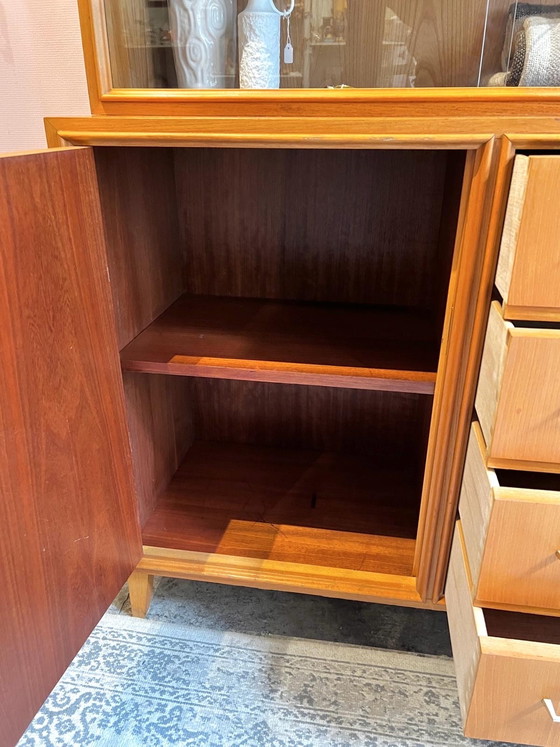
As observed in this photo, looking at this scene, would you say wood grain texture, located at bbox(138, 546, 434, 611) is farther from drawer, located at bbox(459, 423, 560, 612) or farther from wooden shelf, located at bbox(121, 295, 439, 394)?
wooden shelf, located at bbox(121, 295, 439, 394)

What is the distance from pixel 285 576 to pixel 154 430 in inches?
13.4

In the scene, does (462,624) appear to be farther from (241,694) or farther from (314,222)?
(314,222)

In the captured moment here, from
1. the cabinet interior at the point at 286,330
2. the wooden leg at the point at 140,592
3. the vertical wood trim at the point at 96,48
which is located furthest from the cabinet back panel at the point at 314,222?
the wooden leg at the point at 140,592

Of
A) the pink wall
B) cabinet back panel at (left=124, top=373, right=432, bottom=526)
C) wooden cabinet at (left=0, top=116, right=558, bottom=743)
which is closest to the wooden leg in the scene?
wooden cabinet at (left=0, top=116, right=558, bottom=743)

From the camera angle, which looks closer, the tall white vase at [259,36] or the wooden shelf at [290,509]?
the tall white vase at [259,36]

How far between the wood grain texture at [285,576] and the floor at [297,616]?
123 mm

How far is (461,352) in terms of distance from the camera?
70 centimetres

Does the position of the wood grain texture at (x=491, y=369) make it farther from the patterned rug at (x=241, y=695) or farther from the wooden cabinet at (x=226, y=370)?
the patterned rug at (x=241, y=695)

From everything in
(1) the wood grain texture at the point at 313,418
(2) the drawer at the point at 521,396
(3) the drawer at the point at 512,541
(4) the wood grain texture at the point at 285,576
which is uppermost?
(2) the drawer at the point at 521,396

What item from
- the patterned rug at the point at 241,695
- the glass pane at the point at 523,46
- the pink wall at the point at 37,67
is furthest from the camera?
the pink wall at the point at 37,67

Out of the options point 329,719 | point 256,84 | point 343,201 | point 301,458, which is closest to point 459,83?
point 256,84

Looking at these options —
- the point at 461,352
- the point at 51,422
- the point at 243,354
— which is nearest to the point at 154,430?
the point at 243,354

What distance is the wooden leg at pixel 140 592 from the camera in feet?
3.15

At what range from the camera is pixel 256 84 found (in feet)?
2.29
